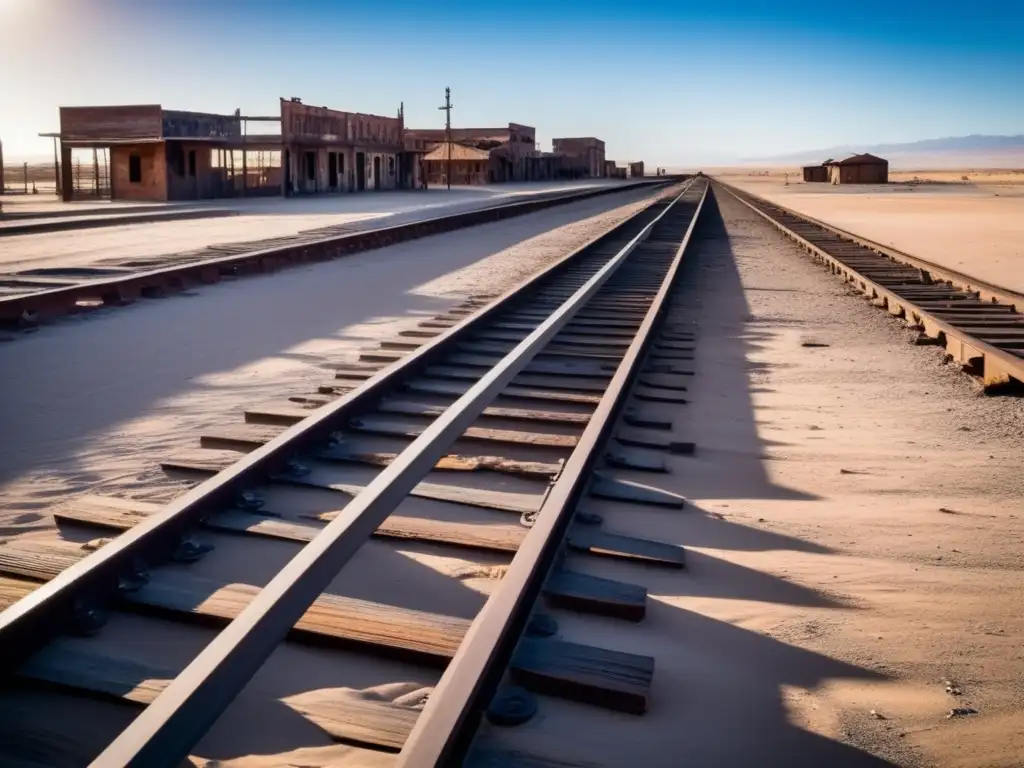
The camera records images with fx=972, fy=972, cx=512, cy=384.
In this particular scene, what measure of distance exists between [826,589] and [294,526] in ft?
6.89

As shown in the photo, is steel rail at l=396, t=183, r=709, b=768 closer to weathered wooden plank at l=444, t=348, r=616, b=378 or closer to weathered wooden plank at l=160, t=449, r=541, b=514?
weathered wooden plank at l=160, t=449, r=541, b=514

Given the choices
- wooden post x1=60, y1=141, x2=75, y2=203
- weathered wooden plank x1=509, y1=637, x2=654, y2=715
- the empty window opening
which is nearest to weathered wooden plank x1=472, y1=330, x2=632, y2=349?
weathered wooden plank x1=509, y1=637, x2=654, y2=715

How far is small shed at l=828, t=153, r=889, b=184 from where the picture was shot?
8550 cm

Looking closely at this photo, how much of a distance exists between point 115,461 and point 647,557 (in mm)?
2958

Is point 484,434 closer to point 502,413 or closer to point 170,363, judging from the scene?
point 502,413

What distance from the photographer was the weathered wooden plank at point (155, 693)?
99.3 inches

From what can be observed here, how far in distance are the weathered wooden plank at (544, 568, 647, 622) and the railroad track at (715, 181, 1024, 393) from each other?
4693 millimetres

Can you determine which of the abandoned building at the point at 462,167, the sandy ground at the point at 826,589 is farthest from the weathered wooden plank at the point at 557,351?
the abandoned building at the point at 462,167

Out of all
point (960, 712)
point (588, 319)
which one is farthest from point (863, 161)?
point (960, 712)

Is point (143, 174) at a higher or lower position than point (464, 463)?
higher

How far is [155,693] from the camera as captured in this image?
267 cm

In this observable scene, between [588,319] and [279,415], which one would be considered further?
[588,319]

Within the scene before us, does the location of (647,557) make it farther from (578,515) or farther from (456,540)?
(456,540)

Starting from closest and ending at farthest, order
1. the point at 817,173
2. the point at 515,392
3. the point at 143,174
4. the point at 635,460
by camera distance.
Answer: the point at 635,460, the point at 515,392, the point at 143,174, the point at 817,173
